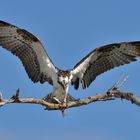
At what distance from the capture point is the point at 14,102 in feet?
31.1

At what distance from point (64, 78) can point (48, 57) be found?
1000 mm

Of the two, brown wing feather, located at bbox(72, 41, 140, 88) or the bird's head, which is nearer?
the bird's head

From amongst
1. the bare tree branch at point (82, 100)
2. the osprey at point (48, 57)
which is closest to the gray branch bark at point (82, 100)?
the bare tree branch at point (82, 100)

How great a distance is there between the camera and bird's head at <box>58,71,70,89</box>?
1202 centimetres

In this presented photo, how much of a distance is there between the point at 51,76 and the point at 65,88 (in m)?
0.92

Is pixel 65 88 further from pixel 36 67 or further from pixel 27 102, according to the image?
pixel 27 102

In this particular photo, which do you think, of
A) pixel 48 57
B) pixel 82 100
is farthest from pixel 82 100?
pixel 48 57

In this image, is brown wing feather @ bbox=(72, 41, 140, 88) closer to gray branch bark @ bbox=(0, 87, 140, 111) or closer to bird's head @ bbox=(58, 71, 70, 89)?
bird's head @ bbox=(58, 71, 70, 89)

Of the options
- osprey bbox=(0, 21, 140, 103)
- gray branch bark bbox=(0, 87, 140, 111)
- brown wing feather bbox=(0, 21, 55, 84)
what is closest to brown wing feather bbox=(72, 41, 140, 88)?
osprey bbox=(0, 21, 140, 103)

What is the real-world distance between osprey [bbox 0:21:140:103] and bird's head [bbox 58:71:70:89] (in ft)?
0.88

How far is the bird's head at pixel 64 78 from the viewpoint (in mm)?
12016

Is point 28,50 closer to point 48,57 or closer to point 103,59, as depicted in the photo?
point 48,57

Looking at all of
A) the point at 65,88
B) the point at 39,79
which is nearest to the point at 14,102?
the point at 65,88

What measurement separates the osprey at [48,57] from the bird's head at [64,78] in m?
0.27
